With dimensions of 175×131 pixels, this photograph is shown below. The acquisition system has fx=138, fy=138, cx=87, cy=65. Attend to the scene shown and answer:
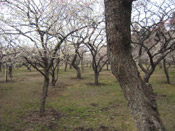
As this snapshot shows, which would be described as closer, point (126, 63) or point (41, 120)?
point (126, 63)

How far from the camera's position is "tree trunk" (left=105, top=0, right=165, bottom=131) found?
1.88m

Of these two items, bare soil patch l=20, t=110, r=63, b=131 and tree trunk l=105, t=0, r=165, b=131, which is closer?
tree trunk l=105, t=0, r=165, b=131

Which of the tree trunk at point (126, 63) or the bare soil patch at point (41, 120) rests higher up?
the tree trunk at point (126, 63)

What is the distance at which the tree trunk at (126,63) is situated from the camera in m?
1.88

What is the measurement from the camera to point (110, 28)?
193 cm

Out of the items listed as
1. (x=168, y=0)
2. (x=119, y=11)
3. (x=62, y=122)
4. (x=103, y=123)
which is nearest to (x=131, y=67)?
(x=119, y=11)

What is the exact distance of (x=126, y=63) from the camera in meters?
1.96

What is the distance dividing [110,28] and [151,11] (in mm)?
6769

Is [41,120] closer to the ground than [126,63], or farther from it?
closer to the ground

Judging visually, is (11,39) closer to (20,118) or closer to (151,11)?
(20,118)

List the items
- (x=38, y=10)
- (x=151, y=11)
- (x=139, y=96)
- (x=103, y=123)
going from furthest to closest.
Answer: (x=151, y=11), (x=38, y=10), (x=103, y=123), (x=139, y=96)

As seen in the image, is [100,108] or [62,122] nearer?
[62,122]

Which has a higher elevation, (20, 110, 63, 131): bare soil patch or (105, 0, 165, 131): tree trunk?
(105, 0, 165, 131): tree trunk

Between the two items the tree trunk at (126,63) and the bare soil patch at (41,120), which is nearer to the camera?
the tree trunk at (126,63)
